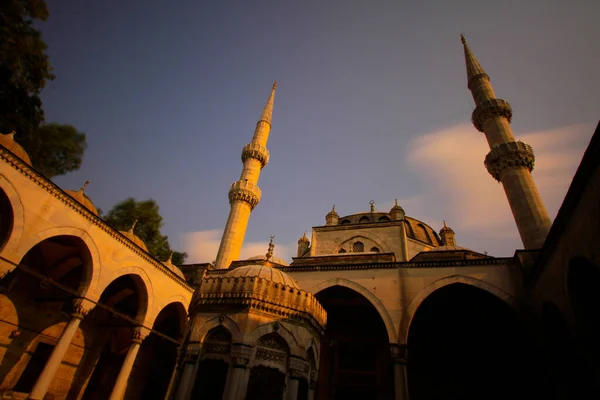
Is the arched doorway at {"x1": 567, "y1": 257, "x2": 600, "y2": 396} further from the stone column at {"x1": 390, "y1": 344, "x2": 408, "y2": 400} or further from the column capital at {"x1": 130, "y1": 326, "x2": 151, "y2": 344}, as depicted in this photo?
the column capital at {"x1": 130, "y1": 326, "x2": 151, "y2": 344}

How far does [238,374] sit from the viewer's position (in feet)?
18.1

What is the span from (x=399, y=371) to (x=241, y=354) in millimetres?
7195

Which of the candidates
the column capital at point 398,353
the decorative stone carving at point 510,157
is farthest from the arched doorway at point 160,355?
the decorative stone carving at point 510,157

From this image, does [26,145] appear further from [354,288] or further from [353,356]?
[353,356]

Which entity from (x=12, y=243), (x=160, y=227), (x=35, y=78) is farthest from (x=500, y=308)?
(x=160, y=227)

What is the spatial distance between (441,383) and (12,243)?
16.5 metres

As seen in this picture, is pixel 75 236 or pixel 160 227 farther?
pixel 160 227

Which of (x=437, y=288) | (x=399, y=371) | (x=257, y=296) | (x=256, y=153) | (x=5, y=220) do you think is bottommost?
(x=399, y=371)

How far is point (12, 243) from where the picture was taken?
8141mm

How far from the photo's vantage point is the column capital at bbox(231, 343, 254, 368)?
562cm

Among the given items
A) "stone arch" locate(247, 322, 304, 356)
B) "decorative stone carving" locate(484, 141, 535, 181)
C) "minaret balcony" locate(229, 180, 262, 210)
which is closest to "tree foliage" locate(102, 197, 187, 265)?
"minaret balcony" locate(229, 180, 262, 210)

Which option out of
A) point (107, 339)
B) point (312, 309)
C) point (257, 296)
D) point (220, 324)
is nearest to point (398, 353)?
point (312, 309)

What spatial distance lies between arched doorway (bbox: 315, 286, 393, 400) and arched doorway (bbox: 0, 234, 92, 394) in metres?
10.2

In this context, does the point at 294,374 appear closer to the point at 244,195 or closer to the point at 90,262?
the point at 90,262
